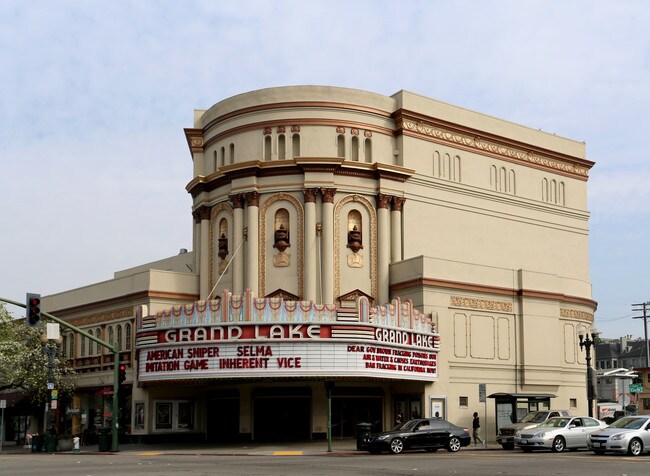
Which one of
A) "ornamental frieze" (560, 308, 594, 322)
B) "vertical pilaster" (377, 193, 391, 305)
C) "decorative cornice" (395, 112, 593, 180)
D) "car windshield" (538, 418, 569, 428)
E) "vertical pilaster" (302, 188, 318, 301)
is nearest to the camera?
"car windshield" (538, 418, 569, 428)

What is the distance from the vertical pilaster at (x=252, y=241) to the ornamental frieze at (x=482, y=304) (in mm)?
11302

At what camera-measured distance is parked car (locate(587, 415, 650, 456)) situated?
1298 inches

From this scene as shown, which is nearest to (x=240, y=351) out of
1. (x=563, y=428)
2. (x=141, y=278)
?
(x=141, y=278)

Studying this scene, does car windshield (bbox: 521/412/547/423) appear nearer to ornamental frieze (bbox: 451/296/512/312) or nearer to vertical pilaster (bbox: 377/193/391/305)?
ornamental frieze (bbox: 451/296/512/312)

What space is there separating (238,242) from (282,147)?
616 cm

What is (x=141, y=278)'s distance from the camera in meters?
53.3

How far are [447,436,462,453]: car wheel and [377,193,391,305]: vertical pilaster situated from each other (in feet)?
45.5

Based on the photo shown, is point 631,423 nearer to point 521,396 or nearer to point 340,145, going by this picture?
point 521,396

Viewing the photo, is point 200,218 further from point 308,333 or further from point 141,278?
point 308,333

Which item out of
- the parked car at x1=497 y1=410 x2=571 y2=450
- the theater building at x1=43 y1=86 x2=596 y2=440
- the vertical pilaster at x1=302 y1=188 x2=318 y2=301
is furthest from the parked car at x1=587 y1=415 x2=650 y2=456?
the vertical pilaster at x1=302 y1=188 x2=318 y2=301

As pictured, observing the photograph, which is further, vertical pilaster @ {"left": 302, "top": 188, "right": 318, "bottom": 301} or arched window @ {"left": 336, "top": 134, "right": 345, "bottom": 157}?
arched window @ {"left": 336, "top": 134, "right": 345, "bottom": 157}

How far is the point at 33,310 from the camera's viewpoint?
35844mm

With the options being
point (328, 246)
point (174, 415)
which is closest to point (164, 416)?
point (174, 415)

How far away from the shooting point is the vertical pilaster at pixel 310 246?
51031mm
